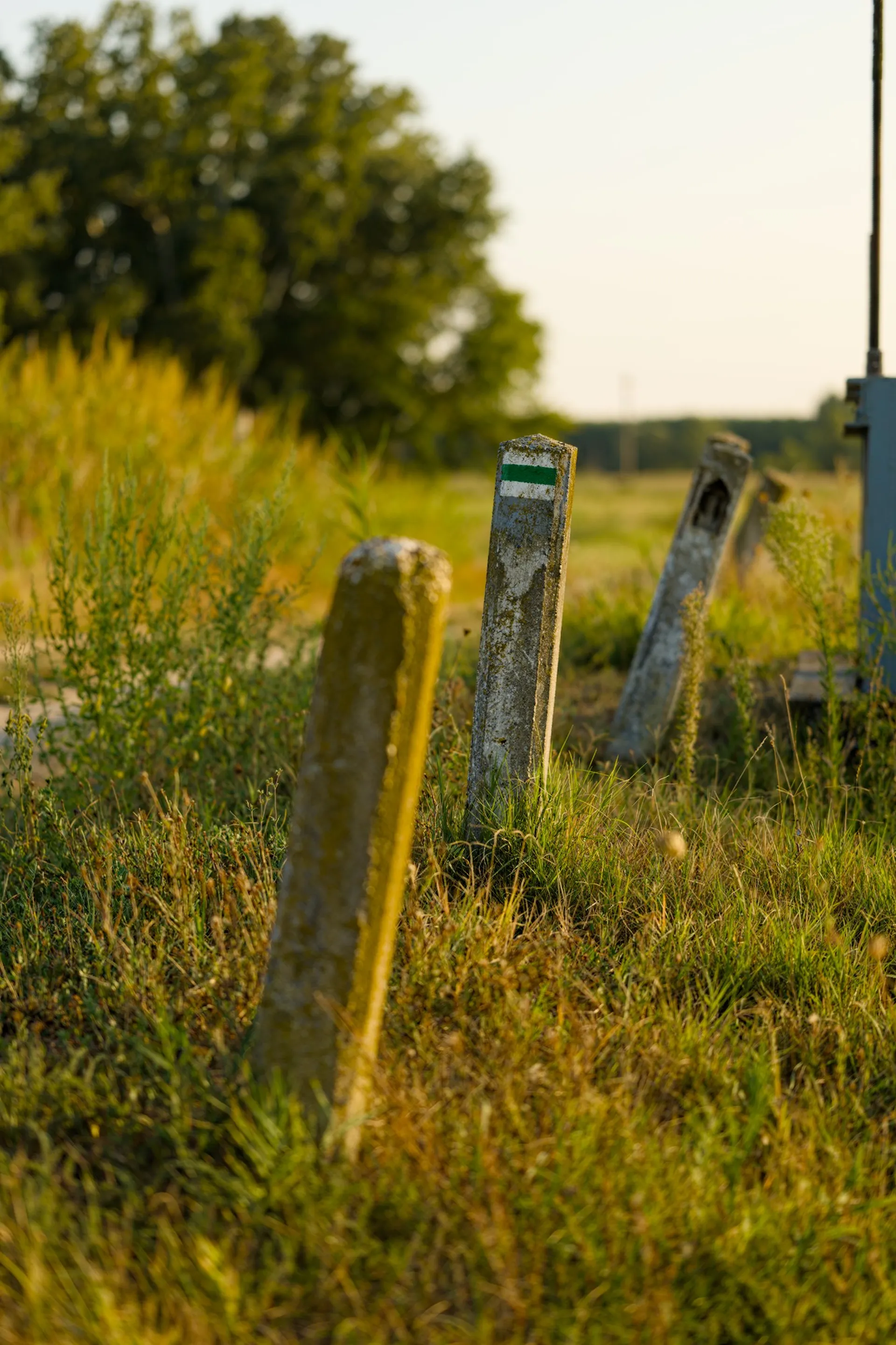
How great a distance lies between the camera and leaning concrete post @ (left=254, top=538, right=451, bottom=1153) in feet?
6.36

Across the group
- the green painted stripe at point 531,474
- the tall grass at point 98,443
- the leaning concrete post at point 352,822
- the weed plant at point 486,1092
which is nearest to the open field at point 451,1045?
the weed plant at point 486,1092

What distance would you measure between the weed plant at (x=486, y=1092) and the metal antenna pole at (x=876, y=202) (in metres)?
2.56

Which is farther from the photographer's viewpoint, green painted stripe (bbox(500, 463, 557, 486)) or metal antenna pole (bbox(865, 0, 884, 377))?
metal antenna pole (bbox(865, 0, 884, 377))

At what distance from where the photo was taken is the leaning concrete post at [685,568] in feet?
16.4

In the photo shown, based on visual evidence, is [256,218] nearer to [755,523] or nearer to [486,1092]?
[755,523]

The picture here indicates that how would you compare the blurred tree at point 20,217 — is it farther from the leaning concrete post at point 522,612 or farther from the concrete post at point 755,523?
the leaning concrete post at point 522,612

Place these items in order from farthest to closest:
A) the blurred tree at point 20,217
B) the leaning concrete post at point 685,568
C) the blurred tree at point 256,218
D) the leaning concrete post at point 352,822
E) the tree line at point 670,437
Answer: the tree line at point 670,437
the blurred tree at point 256,218
the blurred tree at point 20,217
the leaning concrete post at point 685,568
the leaning concrete post at point 352,822

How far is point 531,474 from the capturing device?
3344 mm

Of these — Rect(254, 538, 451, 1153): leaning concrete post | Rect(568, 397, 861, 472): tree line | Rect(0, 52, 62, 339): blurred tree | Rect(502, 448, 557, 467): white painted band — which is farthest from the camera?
Rect(568, 397, 861, 472): tree line

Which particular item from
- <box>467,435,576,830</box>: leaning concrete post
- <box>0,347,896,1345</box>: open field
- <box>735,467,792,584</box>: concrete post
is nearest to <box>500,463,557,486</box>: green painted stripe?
<box>467,435,576,830</box>: leaning concrete post

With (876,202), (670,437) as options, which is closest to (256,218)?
(876,202)

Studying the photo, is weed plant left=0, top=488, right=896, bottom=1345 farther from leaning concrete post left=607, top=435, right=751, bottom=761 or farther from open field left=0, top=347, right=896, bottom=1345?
leaning concrete post left=607, top=435, right=751, bottom=761

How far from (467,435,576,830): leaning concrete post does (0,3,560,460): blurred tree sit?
2076 cm

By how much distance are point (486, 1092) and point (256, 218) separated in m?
25.3
